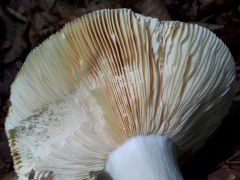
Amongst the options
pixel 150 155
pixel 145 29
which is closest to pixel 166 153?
pixel 150 155

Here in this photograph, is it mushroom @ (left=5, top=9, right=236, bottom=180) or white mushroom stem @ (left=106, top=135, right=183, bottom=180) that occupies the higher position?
mushroom @ (left=5, top=9, right=236, bottom=180)

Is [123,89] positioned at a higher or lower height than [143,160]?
higher

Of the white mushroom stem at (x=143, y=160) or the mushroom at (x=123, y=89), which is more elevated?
the mushroom at (x=123, y=89)

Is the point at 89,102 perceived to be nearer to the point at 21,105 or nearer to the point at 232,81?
the point at 21,105

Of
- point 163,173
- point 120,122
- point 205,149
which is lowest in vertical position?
point 205,149

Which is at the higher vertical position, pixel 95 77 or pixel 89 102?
pixel 95 77
